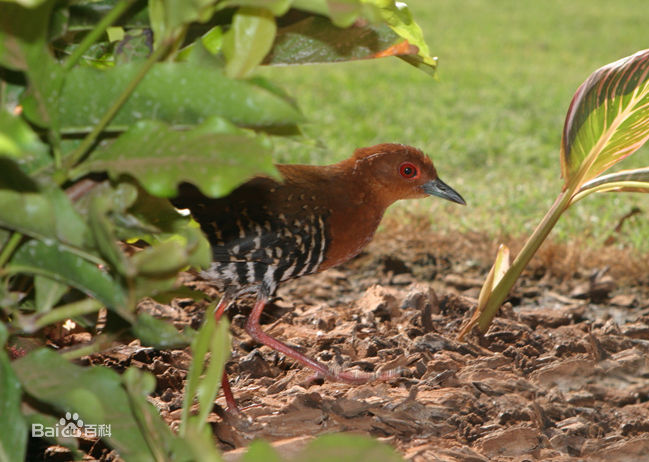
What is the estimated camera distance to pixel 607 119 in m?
2.57

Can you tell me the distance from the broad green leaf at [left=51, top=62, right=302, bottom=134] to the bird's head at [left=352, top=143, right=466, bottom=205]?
1.24 m

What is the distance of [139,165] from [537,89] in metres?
6.59

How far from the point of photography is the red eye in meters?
2.63

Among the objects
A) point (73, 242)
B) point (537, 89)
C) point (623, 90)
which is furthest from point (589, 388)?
point (537, 89)

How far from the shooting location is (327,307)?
326 cm

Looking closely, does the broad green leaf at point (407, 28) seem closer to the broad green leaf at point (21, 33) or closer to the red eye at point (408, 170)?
the red eye at point (408, 170)

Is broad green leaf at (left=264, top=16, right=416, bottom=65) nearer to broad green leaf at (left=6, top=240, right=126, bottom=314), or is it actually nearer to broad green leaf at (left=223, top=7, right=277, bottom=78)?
broad green leaf at (left=223, top=7, right=277, bottom=78)

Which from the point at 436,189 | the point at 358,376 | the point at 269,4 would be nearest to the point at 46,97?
the point at 269,4

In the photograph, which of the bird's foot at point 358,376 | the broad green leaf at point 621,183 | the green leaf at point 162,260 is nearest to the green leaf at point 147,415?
the green leaf at point 162,260

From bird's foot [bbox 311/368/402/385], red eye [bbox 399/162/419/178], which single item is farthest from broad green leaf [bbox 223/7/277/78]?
red eye [bbox 399/162/419/178]

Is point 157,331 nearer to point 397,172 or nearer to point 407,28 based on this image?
point 407,28

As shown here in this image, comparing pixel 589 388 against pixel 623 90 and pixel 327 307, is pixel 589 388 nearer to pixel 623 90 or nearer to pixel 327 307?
pixel 623 90

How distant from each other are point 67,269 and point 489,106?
5852 millimetres

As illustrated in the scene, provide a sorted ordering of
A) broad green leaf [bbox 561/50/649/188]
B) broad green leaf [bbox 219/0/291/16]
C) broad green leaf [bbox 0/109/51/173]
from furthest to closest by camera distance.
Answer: broad green leaf [bbox 561/50/649/188] → broad green leaf [bbox 219/0/291/16] → broad green leaf [bbox 0/109/51/173]
